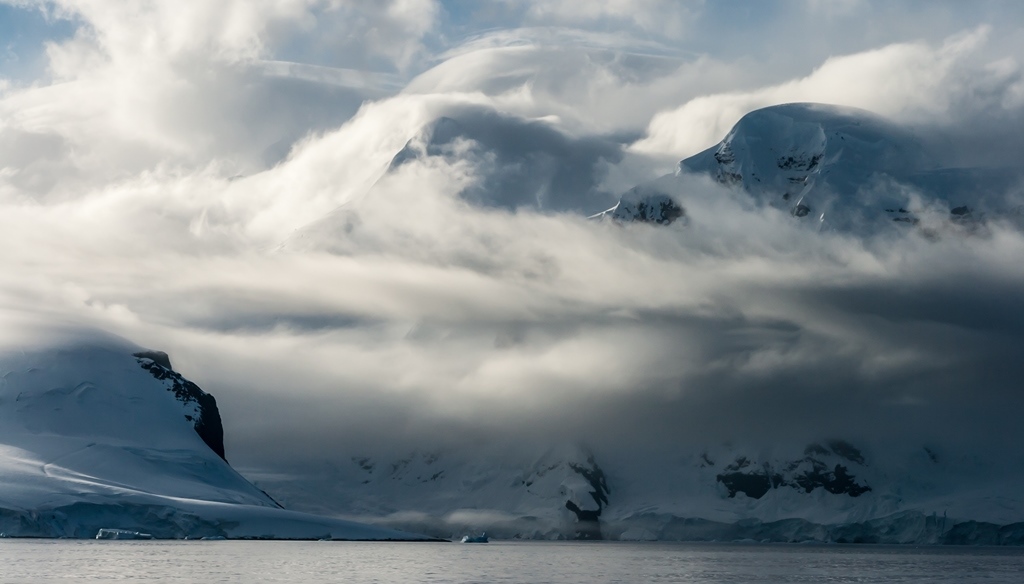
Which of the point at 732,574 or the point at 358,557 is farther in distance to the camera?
the point at 358,557

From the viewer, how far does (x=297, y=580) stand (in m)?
129

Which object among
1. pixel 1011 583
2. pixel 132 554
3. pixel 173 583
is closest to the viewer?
pixel 173 583

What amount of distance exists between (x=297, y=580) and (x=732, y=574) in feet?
196

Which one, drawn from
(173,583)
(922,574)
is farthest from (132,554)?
(922,574)

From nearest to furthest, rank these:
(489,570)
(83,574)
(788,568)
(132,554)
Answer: (83,574)
(489,570)
(132,554)
(788,568)

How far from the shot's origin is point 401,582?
127 m

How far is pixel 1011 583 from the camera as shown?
148 m

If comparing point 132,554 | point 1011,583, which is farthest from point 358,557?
point 1011,583

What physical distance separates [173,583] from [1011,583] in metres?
93.0

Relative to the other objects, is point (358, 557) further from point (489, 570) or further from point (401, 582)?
point (401, 582)

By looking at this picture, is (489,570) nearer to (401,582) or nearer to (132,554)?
(401,582)

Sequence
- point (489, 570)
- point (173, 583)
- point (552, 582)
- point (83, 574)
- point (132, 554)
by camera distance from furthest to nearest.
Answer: point (132, 554) → point (489, 570) → point (552, 582) → point (83, 574) → point (173, 583)

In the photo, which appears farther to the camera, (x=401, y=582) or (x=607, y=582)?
(x=607, y=582)

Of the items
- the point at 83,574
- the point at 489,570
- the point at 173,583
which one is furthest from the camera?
the point at 489,570
